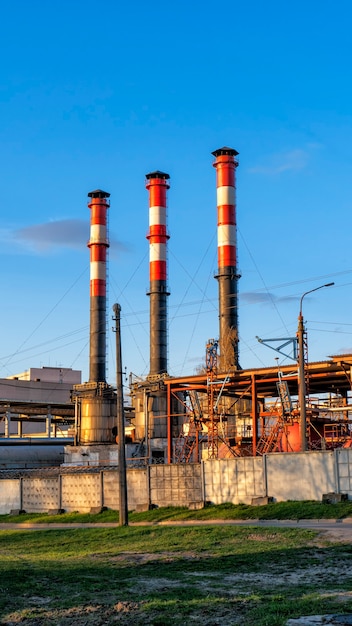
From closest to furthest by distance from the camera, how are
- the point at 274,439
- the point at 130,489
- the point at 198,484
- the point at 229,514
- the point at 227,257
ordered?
1. the point at 229,514
2. the point at 198,484
3. the point at 130,489
4. the point at 274,439
5. the point at 227,257

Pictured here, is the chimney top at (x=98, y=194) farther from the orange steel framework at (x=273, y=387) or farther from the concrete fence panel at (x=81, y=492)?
the concrete fence panel at (x=81, y=492)

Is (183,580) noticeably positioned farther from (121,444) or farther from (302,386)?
(302,386)

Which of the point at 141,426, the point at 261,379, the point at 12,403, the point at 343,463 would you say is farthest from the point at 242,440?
the point at 12,403

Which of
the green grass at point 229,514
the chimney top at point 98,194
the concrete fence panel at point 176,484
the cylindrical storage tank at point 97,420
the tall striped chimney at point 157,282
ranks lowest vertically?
the green grass at point 229,514

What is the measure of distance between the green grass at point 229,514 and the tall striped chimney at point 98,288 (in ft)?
118

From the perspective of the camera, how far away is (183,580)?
524 inches

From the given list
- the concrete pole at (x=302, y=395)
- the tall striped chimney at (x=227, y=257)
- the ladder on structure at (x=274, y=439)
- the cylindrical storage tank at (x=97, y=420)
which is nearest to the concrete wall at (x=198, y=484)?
the concrete pole at (x=302, y=395)

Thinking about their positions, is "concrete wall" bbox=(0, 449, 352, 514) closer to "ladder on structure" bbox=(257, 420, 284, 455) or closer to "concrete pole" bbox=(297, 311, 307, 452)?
"concrete pole" bbox=(297, 311, 307, 452)

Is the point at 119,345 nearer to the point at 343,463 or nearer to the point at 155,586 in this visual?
the point at 343,463

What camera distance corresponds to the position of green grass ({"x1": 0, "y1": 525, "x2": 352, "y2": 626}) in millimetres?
10438

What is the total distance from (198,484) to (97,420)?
3805 centimetres

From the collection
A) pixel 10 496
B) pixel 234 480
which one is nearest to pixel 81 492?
pixel 10 496

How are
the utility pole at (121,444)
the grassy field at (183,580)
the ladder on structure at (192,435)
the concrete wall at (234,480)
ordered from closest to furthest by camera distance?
the grassy field at (183,580), the utility pole at (121,444), the concrete wall at (234,480), the ladder on structure at (192,435)

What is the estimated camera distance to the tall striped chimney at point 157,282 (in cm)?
6844
